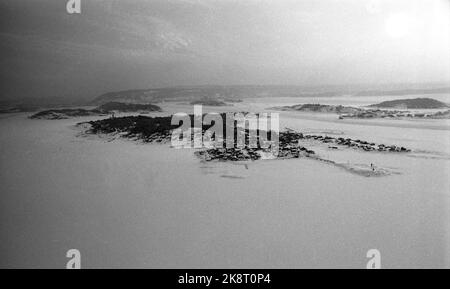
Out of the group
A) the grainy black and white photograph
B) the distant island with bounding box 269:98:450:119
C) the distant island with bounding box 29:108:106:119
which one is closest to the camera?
the grainy black and white photograph

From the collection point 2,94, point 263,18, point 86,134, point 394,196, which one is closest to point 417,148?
point 394,196

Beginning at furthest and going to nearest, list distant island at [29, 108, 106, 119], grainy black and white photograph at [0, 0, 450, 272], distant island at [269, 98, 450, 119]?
distant island at [269, 98, 450, 119] → distant island at [29, 108, 106, 119] → grainy black and white photograph at [0, 0, 450, 272]

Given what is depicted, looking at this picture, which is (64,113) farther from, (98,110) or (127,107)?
(127,107)

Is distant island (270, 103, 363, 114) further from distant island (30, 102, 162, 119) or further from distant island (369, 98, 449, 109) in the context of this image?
distant island (30, 102, 162, 119)

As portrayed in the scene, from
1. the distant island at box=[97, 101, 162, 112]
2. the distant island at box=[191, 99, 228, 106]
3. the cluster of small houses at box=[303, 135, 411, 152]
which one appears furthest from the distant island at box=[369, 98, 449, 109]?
the distant island at box=[97, 101, 162, 112]

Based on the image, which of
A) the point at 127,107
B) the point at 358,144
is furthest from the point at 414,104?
the point at 127,107

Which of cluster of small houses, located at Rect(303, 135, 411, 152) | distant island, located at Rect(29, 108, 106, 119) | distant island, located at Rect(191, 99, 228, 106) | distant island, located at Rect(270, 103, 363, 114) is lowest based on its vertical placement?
cluster of small houses, located at Rect(303, 135, 411, 152)

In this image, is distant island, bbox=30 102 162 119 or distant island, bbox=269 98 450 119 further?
distant island, bbox=269 98 450 119

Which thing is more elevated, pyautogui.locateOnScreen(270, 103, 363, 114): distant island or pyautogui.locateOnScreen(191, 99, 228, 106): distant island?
pyautogui.locateOnScreen(191, 99, 228, 106): distant island
